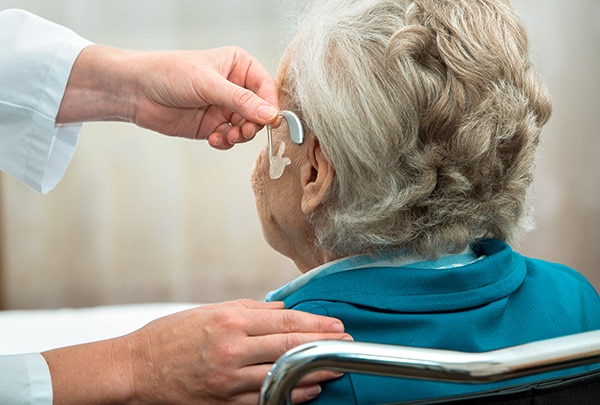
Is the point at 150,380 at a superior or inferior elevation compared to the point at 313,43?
inferior

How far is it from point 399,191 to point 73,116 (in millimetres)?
764

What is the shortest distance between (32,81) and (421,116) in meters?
0.83

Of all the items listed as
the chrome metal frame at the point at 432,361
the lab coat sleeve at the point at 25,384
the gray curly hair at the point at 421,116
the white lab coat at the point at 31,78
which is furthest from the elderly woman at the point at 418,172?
the white lab coat at the point at 31,78

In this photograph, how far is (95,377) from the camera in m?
1.11

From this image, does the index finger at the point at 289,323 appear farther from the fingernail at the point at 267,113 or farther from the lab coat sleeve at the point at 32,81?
the lab coat sleeve at the point at 32,81

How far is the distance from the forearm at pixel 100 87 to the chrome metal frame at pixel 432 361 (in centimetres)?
83

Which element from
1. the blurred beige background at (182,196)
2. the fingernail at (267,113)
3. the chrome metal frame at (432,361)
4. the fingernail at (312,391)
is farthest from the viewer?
the blurred beige background at (182,196)

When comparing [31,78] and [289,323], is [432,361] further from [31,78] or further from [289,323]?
[31,78]

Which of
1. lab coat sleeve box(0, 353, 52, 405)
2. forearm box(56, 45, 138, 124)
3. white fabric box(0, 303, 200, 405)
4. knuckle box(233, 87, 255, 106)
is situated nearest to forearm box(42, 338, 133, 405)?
lab coat sleeve box(0, 353, 52, 405)

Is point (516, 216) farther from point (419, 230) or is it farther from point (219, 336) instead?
point (219, 336)

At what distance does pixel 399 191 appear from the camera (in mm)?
1132

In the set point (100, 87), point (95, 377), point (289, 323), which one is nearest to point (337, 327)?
point (289, 323)

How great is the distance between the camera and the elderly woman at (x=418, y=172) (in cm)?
108

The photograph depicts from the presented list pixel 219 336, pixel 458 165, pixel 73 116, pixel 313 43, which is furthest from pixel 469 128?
pixel 73 116
